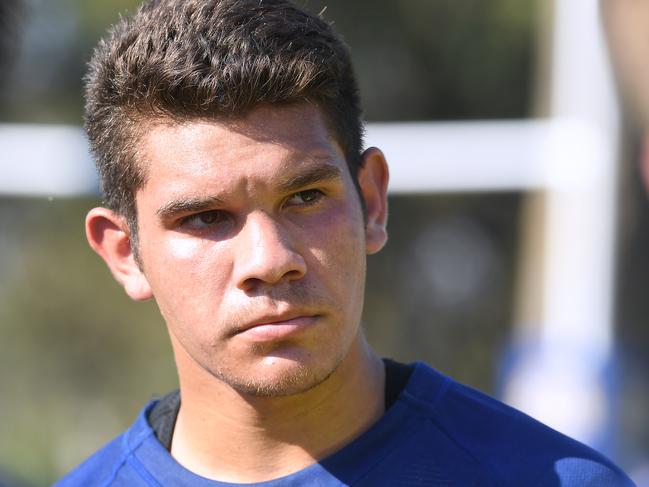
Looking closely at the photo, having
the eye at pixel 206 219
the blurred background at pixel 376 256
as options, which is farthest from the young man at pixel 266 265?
the blurred background at pixel 376 256

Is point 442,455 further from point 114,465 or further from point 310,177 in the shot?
point 114,465

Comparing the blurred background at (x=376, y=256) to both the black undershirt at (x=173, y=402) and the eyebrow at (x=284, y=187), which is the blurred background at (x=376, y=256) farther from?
the eyebrow at (x=284, y=187)

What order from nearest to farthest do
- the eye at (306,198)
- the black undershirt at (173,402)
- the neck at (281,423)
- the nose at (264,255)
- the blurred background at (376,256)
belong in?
the nose at (264,255) → the eye at (306,198) → the neck at (281,423) → the black undershirt at (173,402) → the blurred background at (376,256)

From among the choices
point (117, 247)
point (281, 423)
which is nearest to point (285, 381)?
point (281, 423)

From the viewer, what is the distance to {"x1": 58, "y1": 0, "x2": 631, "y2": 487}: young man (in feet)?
7.43

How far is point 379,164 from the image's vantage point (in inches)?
103

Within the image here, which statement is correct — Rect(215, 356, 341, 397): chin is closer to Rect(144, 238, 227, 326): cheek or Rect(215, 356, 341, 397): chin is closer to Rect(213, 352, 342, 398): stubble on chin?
Rect(213, 352, 342, 398): stubble on chin

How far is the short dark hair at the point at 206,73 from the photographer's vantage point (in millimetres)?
2320

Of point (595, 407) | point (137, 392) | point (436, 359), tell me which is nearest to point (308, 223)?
point (595, 407)

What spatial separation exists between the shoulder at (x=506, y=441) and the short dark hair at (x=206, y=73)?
0.50 m

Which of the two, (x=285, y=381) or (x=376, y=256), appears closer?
(x=285, y=381)

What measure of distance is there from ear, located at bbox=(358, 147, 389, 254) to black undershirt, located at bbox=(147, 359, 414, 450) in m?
0.26

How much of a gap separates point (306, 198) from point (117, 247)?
52cm

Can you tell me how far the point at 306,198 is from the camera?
2.32 meters
